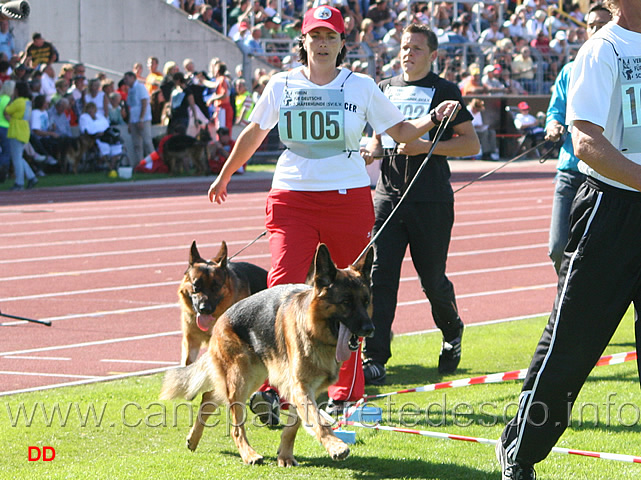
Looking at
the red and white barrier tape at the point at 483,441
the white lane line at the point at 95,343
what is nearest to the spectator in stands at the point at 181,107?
the white lane line at the point at 95,343

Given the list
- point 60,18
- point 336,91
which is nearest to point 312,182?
point 336,91

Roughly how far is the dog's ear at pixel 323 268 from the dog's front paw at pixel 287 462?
95 centimetres

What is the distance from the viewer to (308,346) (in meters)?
5.33

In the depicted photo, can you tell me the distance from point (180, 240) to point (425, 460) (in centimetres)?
1077

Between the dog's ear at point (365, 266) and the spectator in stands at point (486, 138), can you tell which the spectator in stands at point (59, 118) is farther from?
the dog's ear at point (365, 266)

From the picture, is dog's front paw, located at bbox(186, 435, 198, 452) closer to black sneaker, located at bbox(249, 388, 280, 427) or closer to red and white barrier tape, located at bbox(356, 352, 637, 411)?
black sneaker, located at bbox(249, 388, 280, 427)

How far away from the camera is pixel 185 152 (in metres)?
25.9

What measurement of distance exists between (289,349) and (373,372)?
215 centimetres

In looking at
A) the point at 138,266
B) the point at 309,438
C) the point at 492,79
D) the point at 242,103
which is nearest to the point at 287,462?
the point at 309,438

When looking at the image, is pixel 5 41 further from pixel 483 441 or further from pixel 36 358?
pixel 483 441

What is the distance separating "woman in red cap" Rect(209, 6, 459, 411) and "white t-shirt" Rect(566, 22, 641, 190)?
198cm

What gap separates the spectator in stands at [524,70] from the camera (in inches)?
1328

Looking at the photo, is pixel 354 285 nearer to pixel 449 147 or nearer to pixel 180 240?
pixel 449 147

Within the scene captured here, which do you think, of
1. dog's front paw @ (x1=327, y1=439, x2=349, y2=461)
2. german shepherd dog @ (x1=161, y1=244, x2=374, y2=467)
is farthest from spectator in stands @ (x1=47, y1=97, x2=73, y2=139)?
dog's front paw @ (x1=327, y1=439, x2=349, y2=461)
